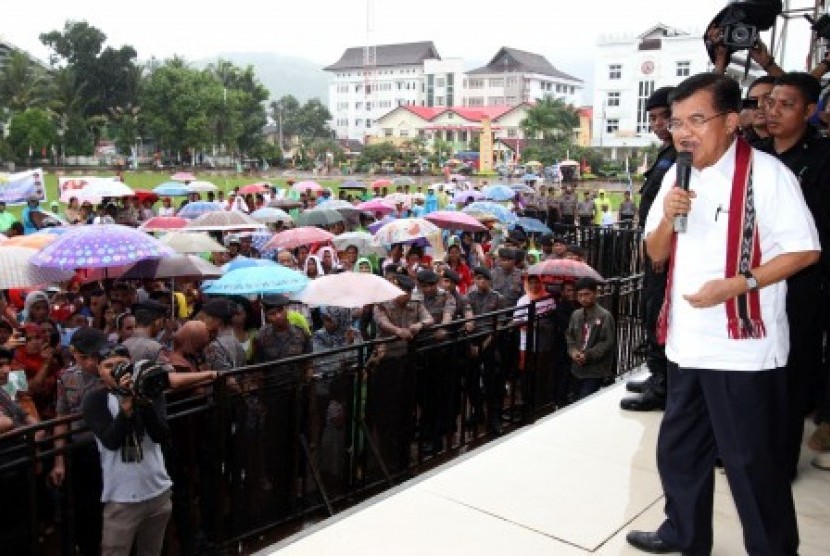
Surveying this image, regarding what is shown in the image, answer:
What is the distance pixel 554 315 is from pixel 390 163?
66.6 metres

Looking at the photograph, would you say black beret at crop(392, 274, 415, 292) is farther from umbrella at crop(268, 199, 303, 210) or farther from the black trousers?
umbrella at crop(268, 199, 303, 210)

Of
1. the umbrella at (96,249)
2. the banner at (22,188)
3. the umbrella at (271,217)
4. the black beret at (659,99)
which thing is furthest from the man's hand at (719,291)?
the banner at (22,188)

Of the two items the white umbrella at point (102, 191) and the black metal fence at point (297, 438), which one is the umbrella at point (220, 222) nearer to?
the black metal fence at point (297, 438)

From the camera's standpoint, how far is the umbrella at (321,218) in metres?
13.7

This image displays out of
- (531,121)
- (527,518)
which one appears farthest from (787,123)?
(531,121)

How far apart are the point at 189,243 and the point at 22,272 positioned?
2.43 metres

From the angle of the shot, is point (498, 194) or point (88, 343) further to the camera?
point (498, 194)

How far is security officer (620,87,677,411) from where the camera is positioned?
406cm

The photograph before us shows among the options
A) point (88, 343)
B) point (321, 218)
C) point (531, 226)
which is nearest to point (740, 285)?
point (88, 343)

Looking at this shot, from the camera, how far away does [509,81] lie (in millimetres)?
120750

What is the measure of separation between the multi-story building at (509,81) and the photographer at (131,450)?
120 m

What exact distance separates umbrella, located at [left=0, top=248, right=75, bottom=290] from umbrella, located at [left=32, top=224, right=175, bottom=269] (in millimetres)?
138

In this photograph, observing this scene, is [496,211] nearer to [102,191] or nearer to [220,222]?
[220,222]

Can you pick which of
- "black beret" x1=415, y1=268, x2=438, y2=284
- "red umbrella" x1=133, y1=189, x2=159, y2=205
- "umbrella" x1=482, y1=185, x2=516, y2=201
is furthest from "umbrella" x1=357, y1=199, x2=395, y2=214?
"black beret" x1=415, y1=268, x2=438, y2=284
